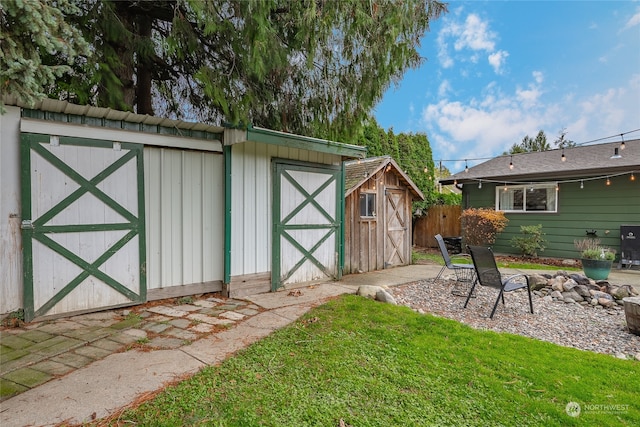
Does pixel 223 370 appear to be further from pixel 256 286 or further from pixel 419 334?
pixel 256 286

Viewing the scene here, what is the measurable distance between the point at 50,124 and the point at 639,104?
12264mm

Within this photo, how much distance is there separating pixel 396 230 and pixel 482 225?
396 cm

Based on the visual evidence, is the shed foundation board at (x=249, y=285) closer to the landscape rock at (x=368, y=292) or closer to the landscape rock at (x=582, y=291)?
the landscape rock at (x=368, y=292)

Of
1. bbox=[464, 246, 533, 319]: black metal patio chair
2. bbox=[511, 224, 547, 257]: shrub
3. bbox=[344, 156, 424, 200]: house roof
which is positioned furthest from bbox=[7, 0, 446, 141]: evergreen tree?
bbox=[511, 224, 547, 257]: shrub

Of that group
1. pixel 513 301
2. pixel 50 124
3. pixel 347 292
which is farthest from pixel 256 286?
pixel 513 301

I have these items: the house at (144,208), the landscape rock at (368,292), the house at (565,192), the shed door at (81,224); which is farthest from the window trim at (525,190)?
the shed door at (81,224)

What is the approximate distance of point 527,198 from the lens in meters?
10.2

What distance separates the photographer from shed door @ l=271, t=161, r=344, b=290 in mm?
5281

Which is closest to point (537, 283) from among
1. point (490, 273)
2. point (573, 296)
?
point (573, 296)

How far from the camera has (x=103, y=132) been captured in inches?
154

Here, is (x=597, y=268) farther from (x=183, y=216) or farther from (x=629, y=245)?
(x=183, y=216)

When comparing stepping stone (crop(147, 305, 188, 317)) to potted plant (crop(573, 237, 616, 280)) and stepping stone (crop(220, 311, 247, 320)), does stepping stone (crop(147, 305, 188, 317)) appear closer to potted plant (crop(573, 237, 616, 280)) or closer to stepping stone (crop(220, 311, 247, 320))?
stepping stone (crop(220, 311, 247, 320))

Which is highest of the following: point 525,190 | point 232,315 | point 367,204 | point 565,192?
point 525,190

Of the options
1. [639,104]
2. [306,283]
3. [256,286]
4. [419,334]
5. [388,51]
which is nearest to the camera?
[419,334]
